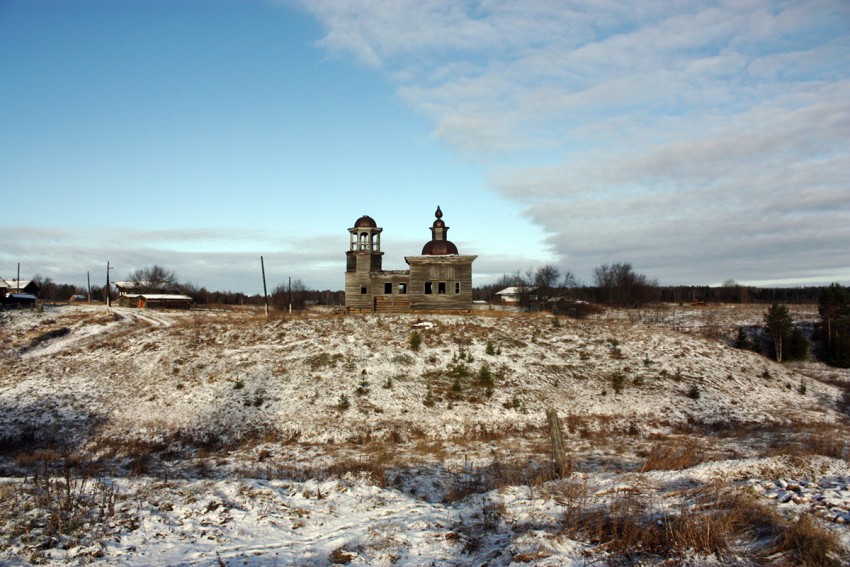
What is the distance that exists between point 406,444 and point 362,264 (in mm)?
27545

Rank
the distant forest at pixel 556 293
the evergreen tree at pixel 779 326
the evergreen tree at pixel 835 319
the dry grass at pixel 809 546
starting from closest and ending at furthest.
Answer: the dry grass at pixel 809 546, the evergreen tree at pixel 835 319, the evergreen tree at pixel 779 326, the distant forest at pixel 556 293

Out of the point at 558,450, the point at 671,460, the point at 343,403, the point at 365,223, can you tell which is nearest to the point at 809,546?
the point at 558,450

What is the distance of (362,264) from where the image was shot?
4569 centimetres

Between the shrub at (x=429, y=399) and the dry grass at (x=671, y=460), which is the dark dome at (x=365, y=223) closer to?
the shrub at (x=429, y=399)

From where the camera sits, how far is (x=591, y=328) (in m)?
35.3

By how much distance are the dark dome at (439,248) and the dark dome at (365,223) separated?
5632 millimetres

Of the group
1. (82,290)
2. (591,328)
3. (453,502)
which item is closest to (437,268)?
(591,328)

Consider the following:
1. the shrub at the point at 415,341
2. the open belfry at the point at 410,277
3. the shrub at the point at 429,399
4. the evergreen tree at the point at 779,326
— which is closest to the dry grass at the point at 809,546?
the shrub at the point at 429,399

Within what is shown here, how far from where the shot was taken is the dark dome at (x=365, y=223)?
4578 cm

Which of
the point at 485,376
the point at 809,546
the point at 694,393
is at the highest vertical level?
the point at 809,546

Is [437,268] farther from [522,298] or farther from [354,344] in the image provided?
[522,298]

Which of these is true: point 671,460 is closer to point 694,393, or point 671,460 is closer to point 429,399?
point 429,399

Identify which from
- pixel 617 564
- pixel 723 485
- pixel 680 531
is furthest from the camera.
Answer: pixel 723 485

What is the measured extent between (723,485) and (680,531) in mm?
3201
